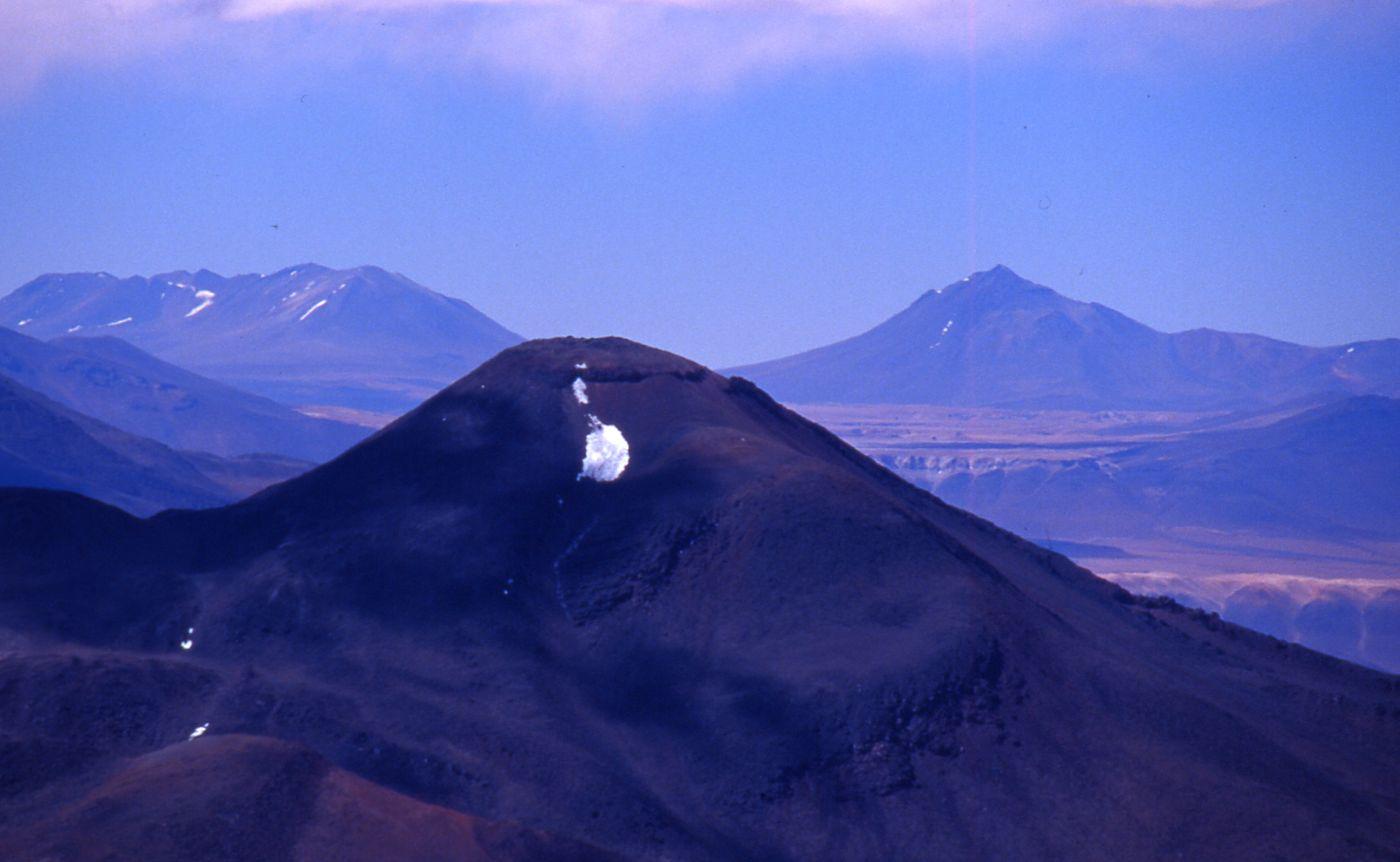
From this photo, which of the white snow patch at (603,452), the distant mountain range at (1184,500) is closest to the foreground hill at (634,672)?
the white snow patch at (603,452)

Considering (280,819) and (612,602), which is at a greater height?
(612,602)

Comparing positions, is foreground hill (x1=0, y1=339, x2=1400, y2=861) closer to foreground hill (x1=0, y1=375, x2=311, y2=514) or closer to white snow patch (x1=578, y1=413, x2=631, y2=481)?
white snow patch (x1=578, y1=413, x2=631, y2=481)

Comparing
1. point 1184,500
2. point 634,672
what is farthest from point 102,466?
point 1184,500

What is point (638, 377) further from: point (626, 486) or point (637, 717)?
point (637, 717)

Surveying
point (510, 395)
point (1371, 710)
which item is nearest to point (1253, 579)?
point (1371, 710)

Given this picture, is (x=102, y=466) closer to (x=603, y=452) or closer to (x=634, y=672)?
(x=603, y=452)

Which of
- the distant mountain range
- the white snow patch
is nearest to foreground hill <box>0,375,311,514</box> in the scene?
the white snow patch

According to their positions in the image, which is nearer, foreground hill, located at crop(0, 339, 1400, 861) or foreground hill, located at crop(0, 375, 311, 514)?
foreground hill, located at crop(0, 339, 1400, 861)
